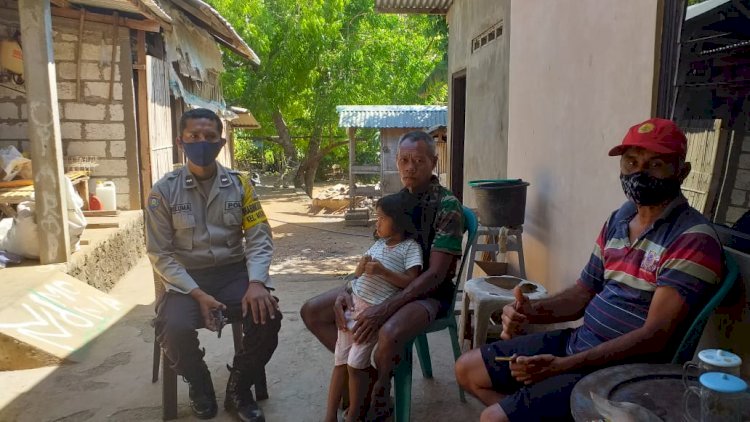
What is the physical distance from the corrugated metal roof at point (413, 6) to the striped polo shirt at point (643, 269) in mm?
6760

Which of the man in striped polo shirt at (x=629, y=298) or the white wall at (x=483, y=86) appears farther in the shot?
the white wall at (x=483, y=86)

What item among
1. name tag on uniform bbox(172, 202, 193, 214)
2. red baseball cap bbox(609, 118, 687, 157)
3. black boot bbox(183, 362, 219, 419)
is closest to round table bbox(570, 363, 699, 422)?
red baseball cap bbox(609, 118, 687, 157)

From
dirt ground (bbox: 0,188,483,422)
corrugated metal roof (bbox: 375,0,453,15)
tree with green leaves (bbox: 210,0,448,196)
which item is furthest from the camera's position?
tree with green leaves (bbox: 210,0,448,196)

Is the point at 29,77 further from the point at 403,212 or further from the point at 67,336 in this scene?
the point at 403,212

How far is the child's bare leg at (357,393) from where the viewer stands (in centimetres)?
260

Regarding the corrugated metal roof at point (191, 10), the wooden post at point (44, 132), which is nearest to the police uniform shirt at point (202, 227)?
the wooden post at point (44, 132)

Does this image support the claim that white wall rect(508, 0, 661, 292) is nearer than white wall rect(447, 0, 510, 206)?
Yes

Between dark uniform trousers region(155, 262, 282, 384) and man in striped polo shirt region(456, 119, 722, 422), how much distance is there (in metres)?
1.23

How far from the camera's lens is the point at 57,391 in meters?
3.43

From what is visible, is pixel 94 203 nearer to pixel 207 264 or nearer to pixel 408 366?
pixel 207 264

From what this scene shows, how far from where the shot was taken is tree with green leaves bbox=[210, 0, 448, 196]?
16.8m

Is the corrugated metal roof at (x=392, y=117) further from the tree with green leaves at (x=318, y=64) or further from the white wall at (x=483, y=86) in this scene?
the white wall at (x=483, y=86)

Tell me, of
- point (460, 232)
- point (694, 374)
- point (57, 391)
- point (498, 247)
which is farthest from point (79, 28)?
point (694, 374)

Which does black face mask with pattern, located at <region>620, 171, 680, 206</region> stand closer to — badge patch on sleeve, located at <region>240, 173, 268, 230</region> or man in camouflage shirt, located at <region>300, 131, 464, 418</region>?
man in camouflage shirt, located at <region>300, 131, 464, 418</region>
